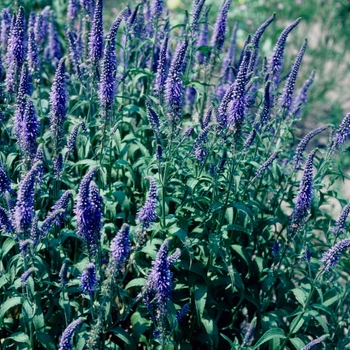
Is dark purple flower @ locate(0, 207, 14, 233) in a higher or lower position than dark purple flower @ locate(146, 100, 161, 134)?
lower

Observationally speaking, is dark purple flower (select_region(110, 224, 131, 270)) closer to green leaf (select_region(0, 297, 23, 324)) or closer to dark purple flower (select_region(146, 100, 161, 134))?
green leaf (select_region(0, 297, 23, 324))

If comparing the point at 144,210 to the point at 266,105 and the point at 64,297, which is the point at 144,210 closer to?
the point at 64,297

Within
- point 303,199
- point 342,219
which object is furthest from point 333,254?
point 303,199

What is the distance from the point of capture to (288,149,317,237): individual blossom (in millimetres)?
4035

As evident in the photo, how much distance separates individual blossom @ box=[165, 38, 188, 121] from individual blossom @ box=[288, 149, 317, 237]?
3.66 ft

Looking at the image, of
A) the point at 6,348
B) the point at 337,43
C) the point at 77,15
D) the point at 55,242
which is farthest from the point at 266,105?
the point at 337,43

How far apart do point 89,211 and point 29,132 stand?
1.02 metres

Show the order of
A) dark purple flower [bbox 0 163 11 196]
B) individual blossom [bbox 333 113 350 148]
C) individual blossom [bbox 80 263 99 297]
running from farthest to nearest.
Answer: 1. individual blossom [bbox 333 113 350 148]
2. dark purple flower [bbox 0 163 11 196]
3. individual blossom [bbox 80 263 99 297]

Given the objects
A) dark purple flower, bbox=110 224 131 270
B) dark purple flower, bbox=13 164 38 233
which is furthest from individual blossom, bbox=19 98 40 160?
dark purple flower, bbox=110 224 131 270

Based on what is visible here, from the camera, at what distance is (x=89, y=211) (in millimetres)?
3479

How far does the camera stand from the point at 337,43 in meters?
12.9

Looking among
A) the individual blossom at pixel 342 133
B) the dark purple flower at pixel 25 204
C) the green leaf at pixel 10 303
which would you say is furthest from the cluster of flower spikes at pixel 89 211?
the individual blossom at pixel 342 133

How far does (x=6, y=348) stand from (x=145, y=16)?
12.2 ft

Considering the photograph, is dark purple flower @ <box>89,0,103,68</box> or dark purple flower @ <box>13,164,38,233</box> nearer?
dark purple flower @ <box>13,164,38,233</box>
